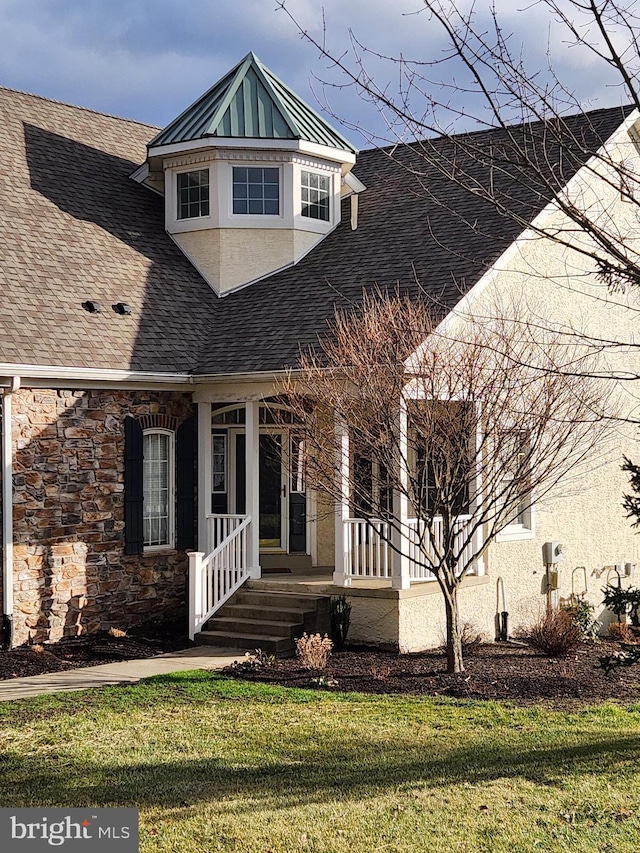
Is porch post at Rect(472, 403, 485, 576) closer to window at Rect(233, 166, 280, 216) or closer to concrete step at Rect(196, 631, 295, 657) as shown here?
concrete step at Rect(196, 631, 295, 657)

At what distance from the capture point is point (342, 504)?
44.4 ft

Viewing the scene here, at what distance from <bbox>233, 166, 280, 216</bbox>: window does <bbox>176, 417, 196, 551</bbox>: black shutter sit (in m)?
4.29

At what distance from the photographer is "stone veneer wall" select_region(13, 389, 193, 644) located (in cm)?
1347

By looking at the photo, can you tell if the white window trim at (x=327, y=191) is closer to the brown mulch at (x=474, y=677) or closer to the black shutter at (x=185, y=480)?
the black shutter at (x=185, y=480)

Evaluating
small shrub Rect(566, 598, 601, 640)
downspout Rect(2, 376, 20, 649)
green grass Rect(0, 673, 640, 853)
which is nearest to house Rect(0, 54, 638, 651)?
downspout Rect(2, 376, 20, 649)

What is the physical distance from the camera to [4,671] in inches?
480

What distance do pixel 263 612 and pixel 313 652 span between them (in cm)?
188

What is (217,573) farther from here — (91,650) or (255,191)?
(255,191)

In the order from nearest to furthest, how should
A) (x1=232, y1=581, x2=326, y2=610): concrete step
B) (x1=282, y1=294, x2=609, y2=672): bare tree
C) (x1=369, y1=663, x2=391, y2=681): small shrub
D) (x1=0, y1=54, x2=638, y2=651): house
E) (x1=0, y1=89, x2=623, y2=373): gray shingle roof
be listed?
(x1=369, y1=663, x2=391, y2=681): small shrub, (x1=282, y1=294, x2=609, y2=672): bare tree, (x1=0, y1=54, x2=638, y2=651): house, (x1=232, y1=581, x2=326, y2=610): concrete step, (x1=0, y1=89, x2=623, y2=373): gray shingle roof

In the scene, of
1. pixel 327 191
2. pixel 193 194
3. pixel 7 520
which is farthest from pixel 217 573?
pixel 327 191

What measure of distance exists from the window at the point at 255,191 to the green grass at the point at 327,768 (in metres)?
9.27

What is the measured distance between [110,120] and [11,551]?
34.8 feet

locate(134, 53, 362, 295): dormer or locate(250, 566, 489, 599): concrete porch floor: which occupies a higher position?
locate(134, 53, 362, 295): dormer

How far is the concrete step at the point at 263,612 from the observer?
1384cm
